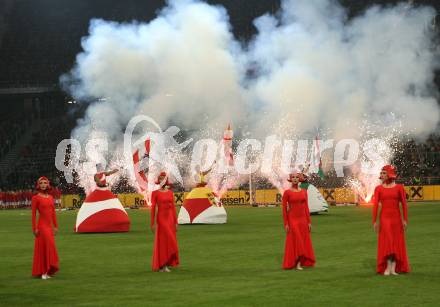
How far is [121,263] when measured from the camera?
1942 cm

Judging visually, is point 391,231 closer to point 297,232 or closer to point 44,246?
point 297,232

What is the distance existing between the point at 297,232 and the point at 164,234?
2.80m

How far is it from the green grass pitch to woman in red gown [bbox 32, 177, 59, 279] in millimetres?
307

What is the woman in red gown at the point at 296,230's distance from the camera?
1711cm

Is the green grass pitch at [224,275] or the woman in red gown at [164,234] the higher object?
the woman in red gown at [164,234]

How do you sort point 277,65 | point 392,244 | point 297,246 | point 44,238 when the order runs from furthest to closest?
point 277,65
point 297,246
point 44,238
point 392,244

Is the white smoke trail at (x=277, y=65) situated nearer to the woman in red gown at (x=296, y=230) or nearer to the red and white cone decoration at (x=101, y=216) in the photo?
the red and white cone decoration at (x=101, y=216)

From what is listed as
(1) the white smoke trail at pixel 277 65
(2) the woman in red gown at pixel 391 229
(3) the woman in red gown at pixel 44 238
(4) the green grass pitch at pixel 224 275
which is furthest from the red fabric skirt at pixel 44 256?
(1) the white smoke trail at pixel 277 65

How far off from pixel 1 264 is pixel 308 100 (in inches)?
927

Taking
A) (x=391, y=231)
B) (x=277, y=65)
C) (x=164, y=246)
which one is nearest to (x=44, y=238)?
(x=164, y=246)

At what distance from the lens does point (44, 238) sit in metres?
16.8

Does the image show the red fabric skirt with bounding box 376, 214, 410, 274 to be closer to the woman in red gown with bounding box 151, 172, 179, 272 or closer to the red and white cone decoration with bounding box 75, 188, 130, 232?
the woman in red gown with bounding box 151, 172, 179, 272

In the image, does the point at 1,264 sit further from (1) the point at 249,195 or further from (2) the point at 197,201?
(1) the point at 249,195

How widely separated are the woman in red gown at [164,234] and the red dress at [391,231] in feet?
14.4
